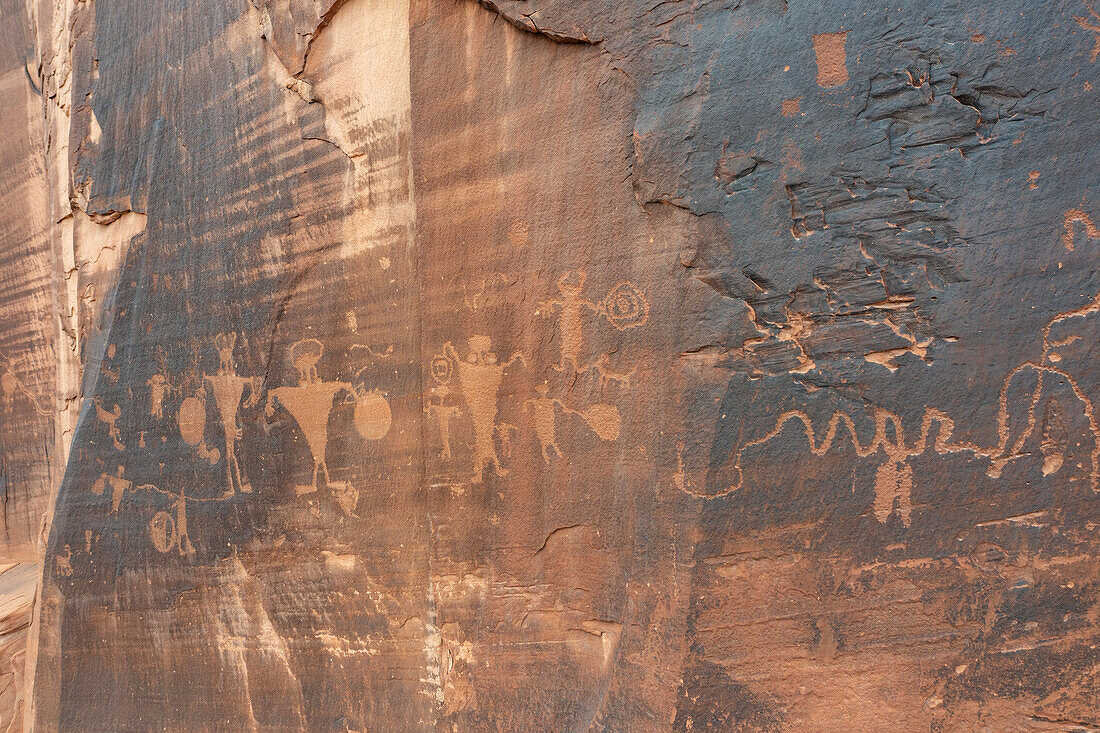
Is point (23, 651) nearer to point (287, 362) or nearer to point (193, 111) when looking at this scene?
point (287, 362)

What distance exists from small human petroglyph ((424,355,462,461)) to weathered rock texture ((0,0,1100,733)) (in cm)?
1

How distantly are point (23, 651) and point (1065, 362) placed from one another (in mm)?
4344

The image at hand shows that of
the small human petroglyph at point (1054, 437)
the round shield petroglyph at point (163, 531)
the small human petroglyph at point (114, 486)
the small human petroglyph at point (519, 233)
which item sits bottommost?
the round shield petroglyph at point (163, 531)

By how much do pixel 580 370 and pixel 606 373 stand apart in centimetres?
8

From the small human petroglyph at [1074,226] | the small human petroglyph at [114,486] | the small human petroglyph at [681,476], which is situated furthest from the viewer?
the small human petroglyph at [114,486]

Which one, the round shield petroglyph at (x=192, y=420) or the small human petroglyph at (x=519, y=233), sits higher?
the small human petroglyph at (x=519, y=233)

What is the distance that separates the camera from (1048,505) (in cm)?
169

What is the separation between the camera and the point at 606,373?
212 cm

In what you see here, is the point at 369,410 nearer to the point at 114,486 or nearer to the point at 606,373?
the point at 606,373

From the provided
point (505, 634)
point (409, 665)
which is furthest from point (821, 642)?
point (409, 665)

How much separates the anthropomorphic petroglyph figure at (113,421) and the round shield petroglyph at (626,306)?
217 centimetres

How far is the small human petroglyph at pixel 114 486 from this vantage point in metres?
2.94

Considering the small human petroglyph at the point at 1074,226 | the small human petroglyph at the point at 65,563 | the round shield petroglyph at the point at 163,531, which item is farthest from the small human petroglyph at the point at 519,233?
the small human petroglyph at the point at 65,563

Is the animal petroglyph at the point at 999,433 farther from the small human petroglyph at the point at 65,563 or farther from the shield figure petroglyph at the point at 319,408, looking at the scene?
the small human petroglyph at the point at 65,563
